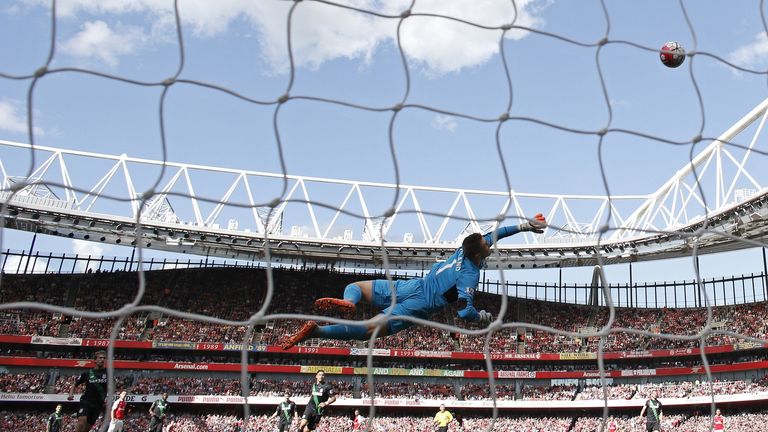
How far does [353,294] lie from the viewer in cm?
632

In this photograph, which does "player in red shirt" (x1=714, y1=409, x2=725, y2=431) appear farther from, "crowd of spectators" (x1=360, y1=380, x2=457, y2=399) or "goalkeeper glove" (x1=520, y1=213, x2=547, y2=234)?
"goalkeeper glove" (x1=520, y1=213, x2=547, y2=234)

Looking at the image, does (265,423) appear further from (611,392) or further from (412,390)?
(611,392)

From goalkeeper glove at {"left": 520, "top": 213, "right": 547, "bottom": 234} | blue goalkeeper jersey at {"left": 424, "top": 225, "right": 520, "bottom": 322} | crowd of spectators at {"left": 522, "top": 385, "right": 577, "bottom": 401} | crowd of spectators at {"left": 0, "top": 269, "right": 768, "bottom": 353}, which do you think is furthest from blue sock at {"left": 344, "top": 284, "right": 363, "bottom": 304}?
crowd of spectators at {"left": 522, "top": 385, "right": 577, "bottom": 401}

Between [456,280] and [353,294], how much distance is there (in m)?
1.04

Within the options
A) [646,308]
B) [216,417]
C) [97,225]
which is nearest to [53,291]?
[97,225]

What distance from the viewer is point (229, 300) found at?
3625 cm

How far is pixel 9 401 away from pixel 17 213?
27.4 ft

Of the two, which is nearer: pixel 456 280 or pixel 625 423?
pixel 456 280

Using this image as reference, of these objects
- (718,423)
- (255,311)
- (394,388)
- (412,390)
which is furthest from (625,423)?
(255,311)

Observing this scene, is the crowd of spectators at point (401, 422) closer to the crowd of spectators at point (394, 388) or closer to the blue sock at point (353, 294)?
the crowd of spectators at point (394, 388)

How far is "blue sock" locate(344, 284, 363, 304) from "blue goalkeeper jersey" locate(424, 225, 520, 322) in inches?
27.0

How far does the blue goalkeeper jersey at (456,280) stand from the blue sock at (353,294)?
69 cm

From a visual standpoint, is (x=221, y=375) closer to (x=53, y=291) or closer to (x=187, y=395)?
(x=187, y=395)

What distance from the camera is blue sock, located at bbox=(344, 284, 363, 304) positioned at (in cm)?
621
